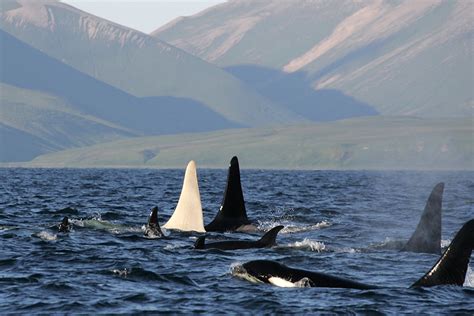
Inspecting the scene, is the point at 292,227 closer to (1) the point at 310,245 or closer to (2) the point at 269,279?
(1) the point at 310,245

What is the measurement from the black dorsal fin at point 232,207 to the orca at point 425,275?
8.64 m

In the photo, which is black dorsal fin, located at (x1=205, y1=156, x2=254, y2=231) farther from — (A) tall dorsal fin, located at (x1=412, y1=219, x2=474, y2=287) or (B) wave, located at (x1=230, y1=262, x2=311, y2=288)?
(A) tall dorsal fin, located at (x1=412, y1=219, x2=474, y2=287)

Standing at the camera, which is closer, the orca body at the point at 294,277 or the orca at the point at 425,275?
the orca at the point at 425,275

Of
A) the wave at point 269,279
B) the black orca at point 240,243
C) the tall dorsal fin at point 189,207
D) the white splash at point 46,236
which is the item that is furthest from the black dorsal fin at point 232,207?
the wave at point 269,279

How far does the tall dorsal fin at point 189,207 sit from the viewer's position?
27375mm

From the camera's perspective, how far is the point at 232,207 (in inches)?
1110

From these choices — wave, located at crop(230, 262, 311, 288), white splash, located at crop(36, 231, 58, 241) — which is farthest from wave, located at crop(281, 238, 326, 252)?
white splash, located at crop(36, 231, 58, 241)

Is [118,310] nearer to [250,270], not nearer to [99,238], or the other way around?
[250,270]

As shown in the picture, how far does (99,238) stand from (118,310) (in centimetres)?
1044

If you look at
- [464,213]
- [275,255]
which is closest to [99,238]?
[275,255]

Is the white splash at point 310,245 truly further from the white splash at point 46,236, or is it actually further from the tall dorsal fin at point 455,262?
the tall dorsal fin at point 455,262

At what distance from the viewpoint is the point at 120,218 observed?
36125 mm

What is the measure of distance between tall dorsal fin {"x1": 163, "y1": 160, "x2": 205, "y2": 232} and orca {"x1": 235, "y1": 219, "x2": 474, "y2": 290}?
864 cm

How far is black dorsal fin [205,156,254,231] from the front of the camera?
27453 mm
